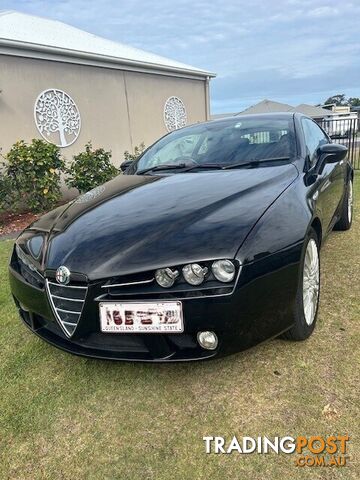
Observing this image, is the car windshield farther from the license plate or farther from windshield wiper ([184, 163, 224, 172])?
the license plate

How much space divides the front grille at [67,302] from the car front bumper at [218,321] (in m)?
0.03

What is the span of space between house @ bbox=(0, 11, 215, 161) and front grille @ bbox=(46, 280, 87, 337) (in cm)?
661

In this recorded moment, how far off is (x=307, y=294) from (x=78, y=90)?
8.34 m

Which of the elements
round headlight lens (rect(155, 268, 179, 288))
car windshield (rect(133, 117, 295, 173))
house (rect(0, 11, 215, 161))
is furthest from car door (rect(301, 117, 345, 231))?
house (rect(0, 11, 215, 161))

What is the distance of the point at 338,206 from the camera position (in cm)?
401

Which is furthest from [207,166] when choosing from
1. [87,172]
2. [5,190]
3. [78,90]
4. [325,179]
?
[78,90]

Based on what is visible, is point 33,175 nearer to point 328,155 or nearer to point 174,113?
point 328,155

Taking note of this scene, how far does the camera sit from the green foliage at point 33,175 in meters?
6.84

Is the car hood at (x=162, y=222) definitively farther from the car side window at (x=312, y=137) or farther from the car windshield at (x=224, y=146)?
the car side window at (x=312, y=137)

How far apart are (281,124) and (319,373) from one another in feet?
6.63

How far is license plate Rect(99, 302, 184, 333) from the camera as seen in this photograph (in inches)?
73.3

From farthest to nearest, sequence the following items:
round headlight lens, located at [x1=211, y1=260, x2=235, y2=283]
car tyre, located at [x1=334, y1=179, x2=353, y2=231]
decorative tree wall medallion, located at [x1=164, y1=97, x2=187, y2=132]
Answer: decorative tree wall medallion, located at [x1=164, y1=97, x2=187, y2=132] → car tyre, located at [x1=334, y1=179, x2=353, y2=231] → round headlight lens, located at [x1=211, y1=260, x2=235, y2=283]

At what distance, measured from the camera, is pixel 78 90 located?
927 cm
